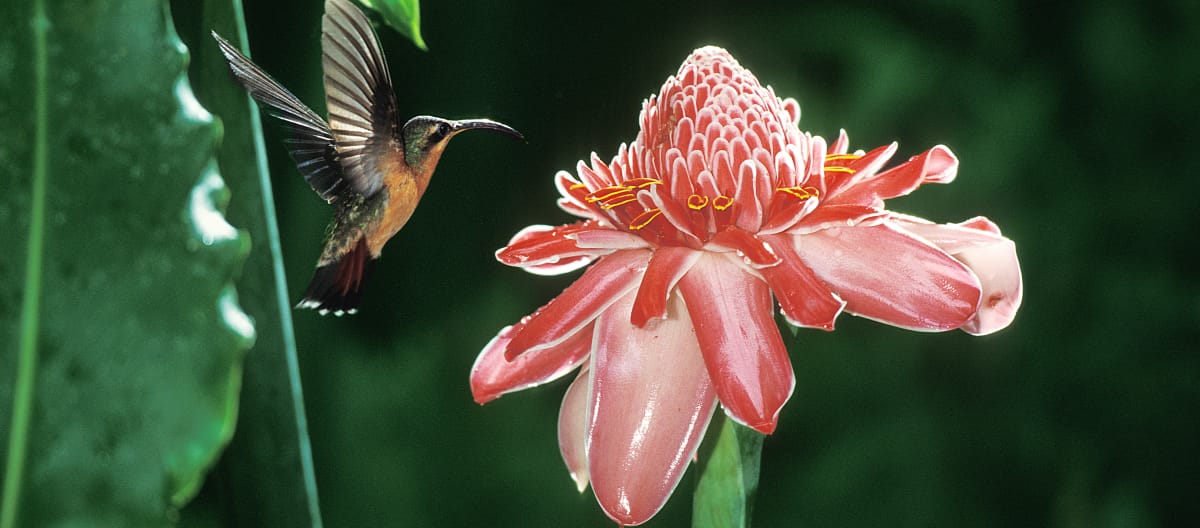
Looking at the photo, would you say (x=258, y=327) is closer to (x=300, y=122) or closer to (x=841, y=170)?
(x=300, y=122)

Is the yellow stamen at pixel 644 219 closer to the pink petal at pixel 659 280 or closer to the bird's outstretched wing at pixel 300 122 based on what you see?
the pink petal at pixel 659 280

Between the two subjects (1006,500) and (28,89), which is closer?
(28,89)

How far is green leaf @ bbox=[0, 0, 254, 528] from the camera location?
25cm

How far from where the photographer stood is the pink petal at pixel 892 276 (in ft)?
0.93

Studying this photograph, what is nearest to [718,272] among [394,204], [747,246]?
[747,246]

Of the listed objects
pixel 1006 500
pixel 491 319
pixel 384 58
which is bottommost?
pixel 1006 500

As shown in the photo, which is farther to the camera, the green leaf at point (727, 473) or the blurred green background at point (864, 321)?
the blurred green background at point (864, 321)

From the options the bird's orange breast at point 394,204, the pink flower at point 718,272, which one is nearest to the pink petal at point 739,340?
the pink flower at point 718,272

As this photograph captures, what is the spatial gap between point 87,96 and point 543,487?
24 centimetres

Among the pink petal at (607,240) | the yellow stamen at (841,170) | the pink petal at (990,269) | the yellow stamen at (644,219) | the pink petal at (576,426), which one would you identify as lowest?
the pink petal at (576,426)

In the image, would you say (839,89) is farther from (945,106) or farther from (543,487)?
(543,487)

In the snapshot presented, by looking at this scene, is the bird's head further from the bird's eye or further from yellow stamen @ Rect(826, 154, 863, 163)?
yellow stamen @ Rect(826, 154, 863, 163)

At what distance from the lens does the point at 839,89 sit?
0.46 m

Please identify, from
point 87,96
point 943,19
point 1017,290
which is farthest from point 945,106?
point 87,96
